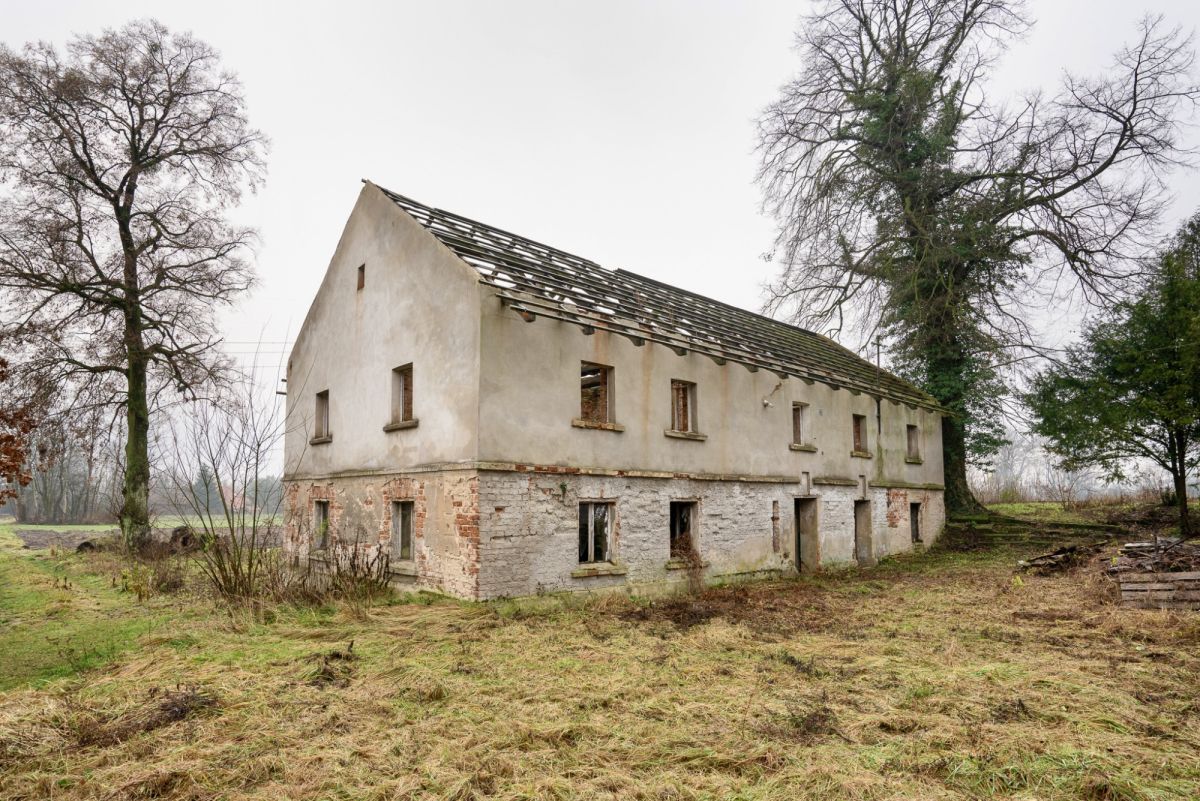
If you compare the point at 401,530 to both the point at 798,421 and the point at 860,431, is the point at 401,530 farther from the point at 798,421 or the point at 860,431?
the point at 860,431

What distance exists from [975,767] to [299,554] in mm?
15461

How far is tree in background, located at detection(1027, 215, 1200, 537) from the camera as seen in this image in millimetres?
17141

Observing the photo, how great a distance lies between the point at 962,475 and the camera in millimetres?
25531

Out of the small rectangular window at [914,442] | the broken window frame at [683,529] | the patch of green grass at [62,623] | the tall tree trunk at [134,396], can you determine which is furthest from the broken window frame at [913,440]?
the tall tree trunk at [134,396]

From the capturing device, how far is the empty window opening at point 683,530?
1428 centimetres

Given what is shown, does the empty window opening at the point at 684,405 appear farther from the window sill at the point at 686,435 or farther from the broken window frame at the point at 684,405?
the window sill at the point at 686,435

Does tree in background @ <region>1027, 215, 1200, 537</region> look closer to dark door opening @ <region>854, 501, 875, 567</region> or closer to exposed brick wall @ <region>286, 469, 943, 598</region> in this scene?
dark door opening @ <region>854, 501, 875, 567</region>

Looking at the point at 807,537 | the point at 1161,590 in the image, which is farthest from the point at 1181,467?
the point at 807,537

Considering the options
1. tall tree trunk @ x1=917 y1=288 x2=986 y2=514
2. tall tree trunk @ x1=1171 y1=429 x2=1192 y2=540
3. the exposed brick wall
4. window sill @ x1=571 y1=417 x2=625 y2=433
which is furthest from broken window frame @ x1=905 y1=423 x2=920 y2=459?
window sill @ x1=571 y1=417 x2=625 y2=433

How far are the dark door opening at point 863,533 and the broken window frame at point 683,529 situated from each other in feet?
26.1

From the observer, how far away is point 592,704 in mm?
6547

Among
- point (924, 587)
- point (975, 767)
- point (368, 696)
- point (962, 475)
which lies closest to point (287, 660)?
point (368, 696)

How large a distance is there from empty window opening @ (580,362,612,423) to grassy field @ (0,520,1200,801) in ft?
12.9

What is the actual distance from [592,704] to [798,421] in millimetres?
13292
